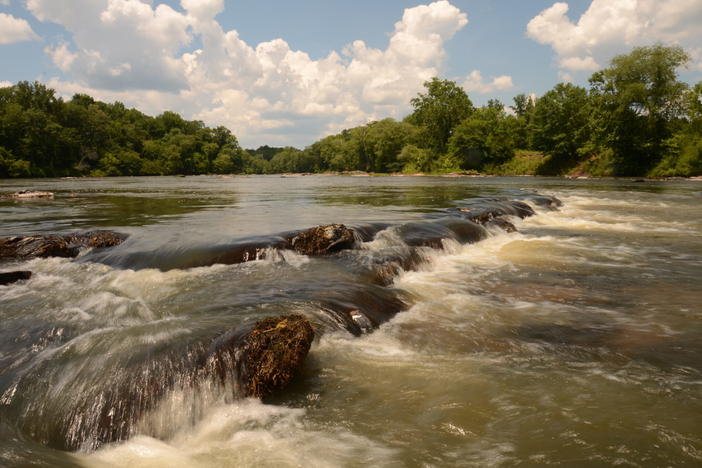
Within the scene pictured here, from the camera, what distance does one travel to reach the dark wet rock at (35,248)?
10.2 meters

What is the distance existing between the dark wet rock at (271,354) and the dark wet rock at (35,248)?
8.24 metres

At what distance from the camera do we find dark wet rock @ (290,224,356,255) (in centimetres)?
1037

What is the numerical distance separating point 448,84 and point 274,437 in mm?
102898

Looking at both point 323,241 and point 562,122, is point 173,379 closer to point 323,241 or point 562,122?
point 323,241

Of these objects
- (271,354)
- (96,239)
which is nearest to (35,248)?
(96,239)

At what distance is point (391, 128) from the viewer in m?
107

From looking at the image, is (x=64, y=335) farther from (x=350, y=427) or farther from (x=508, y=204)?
(x=508, y=204)

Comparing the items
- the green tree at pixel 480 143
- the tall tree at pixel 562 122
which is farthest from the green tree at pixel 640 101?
the green tree at pixel 480 143

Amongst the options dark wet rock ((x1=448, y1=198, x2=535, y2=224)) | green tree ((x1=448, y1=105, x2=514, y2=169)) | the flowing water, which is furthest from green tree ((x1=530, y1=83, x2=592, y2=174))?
the flowing water

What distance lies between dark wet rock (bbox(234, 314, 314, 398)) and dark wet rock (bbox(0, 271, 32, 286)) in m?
6.49

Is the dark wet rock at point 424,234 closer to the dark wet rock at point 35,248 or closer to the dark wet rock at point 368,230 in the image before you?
the dark wet rock at point 368,230

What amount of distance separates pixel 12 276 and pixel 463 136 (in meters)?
85.2

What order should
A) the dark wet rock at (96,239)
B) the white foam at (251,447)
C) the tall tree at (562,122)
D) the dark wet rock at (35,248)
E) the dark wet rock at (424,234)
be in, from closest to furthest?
the white foam at (251,447), the dark wet rock at (35,248), the dark wet rock at (96,239), the dark wet rock at (424,234), the tall tree at (562,122)

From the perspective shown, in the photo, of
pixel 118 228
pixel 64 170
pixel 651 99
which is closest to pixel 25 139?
pixel 64 170
